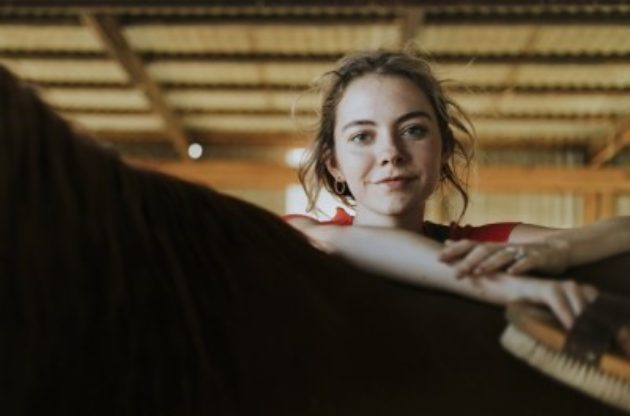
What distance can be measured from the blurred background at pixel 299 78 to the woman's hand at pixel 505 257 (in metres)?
1.38

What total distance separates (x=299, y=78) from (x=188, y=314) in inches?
142

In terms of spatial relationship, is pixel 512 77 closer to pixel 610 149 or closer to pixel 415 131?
pixel 610 149

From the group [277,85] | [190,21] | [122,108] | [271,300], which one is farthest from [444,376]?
[122,108]

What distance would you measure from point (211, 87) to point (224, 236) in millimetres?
3758

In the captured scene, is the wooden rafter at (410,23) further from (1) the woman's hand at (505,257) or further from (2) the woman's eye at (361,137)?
(1) the woman's hand at (505,257)

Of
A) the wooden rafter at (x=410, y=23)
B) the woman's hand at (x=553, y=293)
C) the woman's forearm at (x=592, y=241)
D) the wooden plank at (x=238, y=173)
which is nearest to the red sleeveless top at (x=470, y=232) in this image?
the woman's forearm at (x=592, y=241)

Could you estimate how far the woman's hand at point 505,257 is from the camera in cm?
72

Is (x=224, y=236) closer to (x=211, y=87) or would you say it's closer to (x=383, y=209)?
(x=383, y=209)

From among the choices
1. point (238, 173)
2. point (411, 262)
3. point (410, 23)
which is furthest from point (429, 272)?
point (238, 173)

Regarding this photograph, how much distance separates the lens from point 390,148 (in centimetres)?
105

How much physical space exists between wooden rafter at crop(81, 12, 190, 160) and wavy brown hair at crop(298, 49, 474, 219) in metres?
2.17

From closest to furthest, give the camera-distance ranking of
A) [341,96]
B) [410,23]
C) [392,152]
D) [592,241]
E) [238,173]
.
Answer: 1. [592,241]
2. [392,152]
3. [341,96]
4. [410,23]
5. [238,173]

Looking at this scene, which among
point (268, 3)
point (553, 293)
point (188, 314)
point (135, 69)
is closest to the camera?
point (188, 314)

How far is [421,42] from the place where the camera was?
3.54 meters
